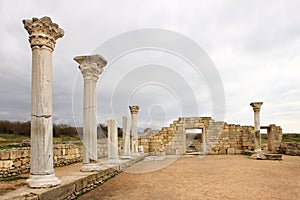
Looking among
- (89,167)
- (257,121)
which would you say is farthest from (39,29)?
(257,121)

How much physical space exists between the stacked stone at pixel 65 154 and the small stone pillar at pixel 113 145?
226 centimetres

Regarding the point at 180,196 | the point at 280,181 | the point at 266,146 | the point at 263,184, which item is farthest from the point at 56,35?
the point at 266,146

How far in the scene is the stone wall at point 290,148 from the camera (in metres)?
19.9

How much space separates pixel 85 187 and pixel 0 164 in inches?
138

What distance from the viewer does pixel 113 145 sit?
11828 mm

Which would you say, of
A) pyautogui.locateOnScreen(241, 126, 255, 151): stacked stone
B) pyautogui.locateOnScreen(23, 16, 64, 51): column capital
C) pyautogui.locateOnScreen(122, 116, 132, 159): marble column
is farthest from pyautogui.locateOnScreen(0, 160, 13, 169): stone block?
pyautogui.locateOnScreen(241, 126, 255, 151): stacked stone

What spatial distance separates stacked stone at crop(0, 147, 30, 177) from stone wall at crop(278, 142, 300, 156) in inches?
738

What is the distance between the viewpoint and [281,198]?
629 centimetres

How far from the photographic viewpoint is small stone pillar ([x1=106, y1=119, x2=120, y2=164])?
11.8 metres

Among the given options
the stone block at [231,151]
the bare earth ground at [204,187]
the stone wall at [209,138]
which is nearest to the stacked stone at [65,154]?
the bare earth ground at [204,187]

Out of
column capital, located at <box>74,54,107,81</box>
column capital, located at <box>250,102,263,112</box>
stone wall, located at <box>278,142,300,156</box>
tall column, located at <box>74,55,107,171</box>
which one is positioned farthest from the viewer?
stone wall, located at <box>278,142,300,156</box>

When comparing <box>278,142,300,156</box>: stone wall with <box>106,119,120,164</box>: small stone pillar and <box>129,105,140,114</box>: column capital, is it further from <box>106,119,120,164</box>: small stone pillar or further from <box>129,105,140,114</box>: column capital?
<box>106,119,120,164</box>: small stone pillar

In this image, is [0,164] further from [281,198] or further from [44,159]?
[281,198]

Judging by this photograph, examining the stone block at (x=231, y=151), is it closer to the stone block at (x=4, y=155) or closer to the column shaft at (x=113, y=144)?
the column shaft at (x=113, y=144)
